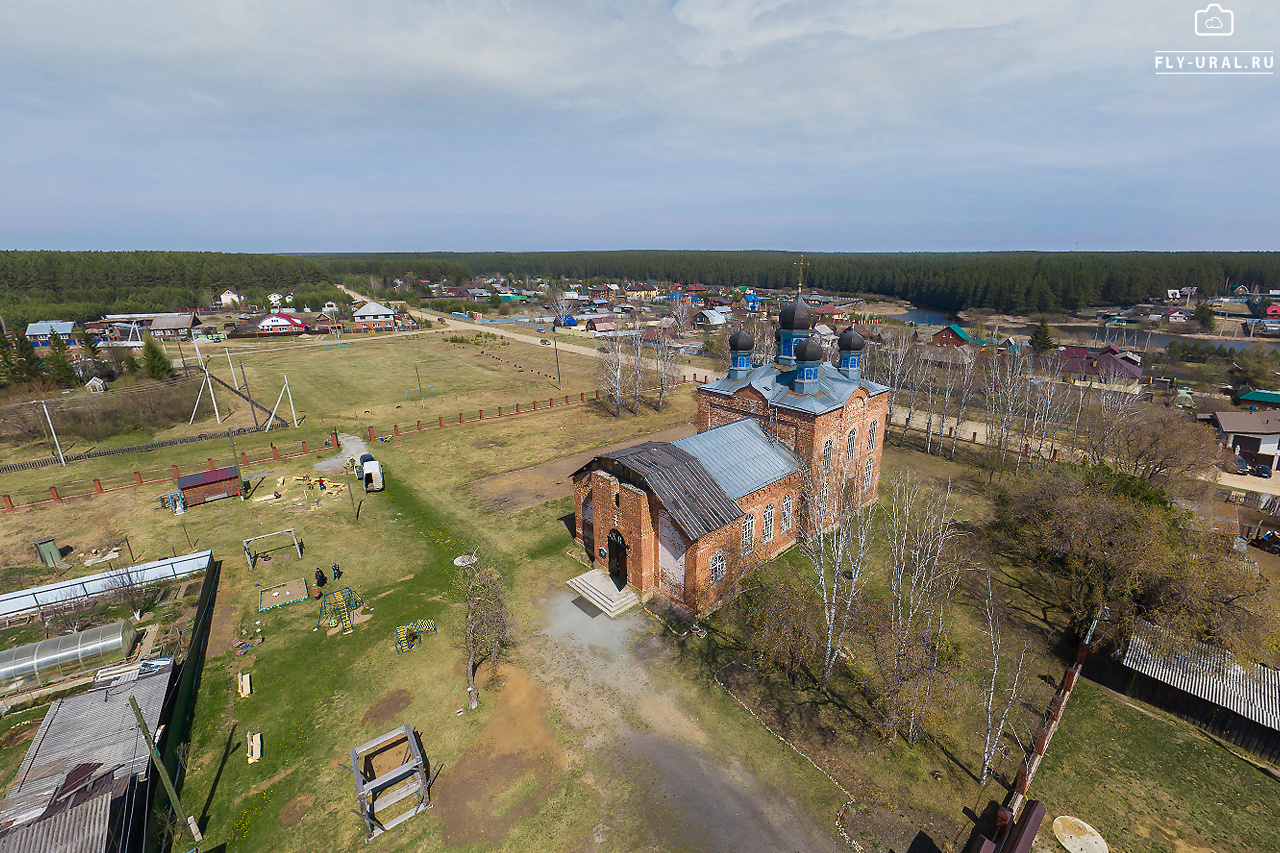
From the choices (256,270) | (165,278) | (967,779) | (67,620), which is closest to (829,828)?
(967,779)

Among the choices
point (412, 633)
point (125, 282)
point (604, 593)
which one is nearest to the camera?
point (412, 633)

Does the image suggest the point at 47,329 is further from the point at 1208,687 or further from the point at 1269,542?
the point at 1269,542

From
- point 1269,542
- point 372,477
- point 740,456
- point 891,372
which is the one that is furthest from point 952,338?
point 372,477

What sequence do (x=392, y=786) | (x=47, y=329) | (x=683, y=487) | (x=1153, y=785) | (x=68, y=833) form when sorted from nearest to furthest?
(x=68, y=833) < (x=1153, y=785) < (x=392, y=786) < (x=683, y=487) < (x=47, y=329)

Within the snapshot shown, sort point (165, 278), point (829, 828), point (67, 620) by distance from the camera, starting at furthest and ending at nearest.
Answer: point (165, 278) → point (67, 620) → point (829, 828)

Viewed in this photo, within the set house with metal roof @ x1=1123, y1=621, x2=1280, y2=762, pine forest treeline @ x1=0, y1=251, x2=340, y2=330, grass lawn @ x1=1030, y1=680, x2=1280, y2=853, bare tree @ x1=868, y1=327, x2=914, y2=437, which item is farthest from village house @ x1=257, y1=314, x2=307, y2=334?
house with metal roof @ x1=1123, y1=621, x2=1280, y2=762

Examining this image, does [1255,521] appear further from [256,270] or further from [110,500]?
[256,270]
